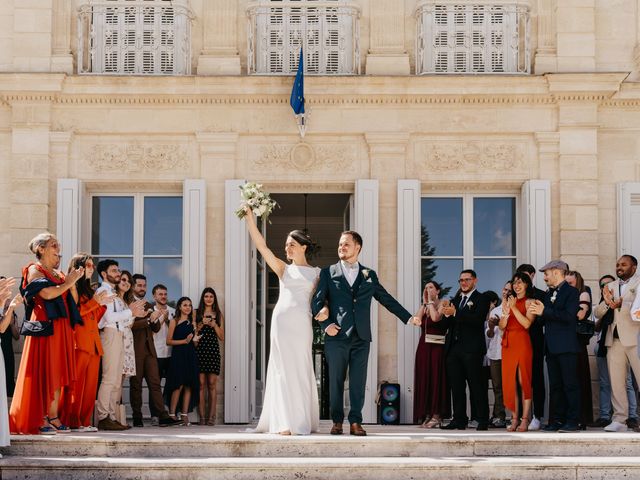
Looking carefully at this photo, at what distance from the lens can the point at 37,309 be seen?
10.2m

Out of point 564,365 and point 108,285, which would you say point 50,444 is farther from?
point 564,365

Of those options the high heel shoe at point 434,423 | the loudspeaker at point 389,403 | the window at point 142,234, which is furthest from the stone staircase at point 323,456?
the window at point 142,234

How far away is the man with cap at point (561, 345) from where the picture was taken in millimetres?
11305

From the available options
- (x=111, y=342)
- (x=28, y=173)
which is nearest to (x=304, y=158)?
(x=28, y=173)

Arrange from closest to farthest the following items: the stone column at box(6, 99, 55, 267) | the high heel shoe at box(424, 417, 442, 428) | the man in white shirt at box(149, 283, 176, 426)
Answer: the high heel shoe at box(424, 417, 442, 428) < the man in white shirt at box(149, 283, 176, 426) < the stone column at box(6, 99, 55, 267)

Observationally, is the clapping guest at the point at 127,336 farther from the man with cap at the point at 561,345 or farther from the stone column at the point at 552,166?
the stone column at the point at 552,166

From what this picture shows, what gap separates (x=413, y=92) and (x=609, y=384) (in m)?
3.99

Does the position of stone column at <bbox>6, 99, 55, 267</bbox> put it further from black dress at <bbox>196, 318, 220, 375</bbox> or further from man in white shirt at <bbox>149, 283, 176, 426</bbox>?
black dress at <bbox>196, 318, 220, 375</bbox>

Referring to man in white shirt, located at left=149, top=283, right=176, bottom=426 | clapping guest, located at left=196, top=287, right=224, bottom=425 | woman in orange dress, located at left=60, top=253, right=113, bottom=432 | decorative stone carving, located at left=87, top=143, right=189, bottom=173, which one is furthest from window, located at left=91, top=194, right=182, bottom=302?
woman in orange dress, located at left=60, top=253, right=113, bottom=432

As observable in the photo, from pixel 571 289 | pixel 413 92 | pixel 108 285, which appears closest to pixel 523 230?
pixel 413 92

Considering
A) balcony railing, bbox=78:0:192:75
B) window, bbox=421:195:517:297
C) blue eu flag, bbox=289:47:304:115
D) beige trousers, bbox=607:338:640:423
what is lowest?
beige trousers, bbox=607:338:640:423

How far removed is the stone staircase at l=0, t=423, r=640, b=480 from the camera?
8984 mm

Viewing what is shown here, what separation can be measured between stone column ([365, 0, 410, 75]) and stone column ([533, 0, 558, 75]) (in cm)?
156

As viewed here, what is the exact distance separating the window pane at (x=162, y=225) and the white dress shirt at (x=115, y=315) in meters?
2.92
